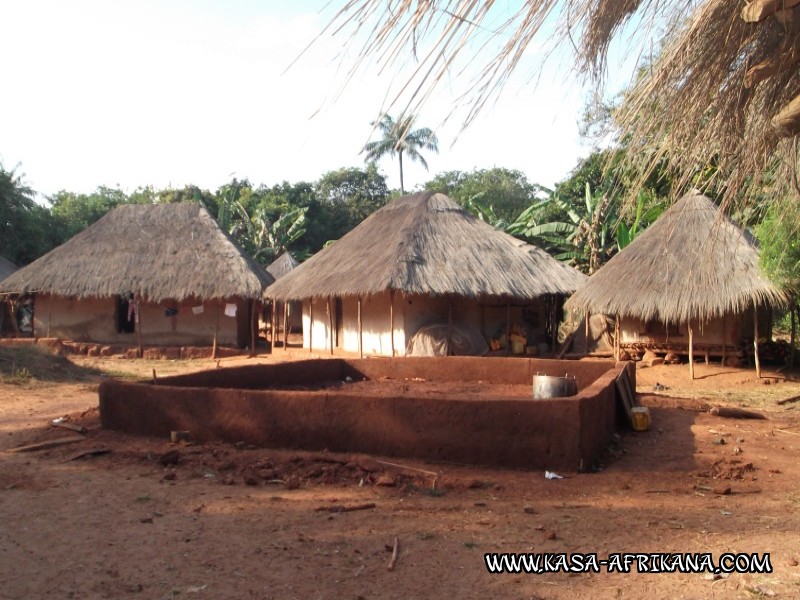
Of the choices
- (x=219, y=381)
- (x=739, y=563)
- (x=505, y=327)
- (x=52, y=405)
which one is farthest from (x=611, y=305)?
(x=739, y=563)

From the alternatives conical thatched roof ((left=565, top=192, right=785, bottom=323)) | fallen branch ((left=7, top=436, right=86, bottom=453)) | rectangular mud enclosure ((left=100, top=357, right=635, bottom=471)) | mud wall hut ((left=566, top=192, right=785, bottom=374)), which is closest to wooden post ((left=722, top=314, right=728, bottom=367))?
mud wall hut ((left=566, top=192, right=785, bottom=374))

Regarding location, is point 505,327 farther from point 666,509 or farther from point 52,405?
point 666,509

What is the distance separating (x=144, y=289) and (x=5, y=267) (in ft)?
31.4

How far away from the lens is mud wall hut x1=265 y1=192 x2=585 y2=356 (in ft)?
54.9

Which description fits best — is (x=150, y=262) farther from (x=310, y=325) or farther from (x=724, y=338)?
(x=724, y=338)

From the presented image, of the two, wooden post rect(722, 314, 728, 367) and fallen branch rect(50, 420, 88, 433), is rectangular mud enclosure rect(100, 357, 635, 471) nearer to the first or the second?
fallen branch rect(50, 420, 88, 433)

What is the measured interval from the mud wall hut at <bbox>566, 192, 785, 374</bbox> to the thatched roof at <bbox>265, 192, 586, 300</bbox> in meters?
1.88

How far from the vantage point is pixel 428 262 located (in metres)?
17.2

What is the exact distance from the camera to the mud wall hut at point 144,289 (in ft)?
65.4

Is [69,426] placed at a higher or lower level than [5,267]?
lower

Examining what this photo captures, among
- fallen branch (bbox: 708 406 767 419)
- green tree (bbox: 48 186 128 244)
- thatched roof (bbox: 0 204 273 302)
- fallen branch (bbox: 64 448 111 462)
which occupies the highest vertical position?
green tree (bbox: 48 186 128 244)

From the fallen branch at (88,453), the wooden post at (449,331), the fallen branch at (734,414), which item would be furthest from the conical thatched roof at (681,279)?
the fallen branch at (88,453)

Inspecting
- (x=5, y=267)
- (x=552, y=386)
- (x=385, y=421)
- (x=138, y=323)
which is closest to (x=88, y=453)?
(x=385, y=421)

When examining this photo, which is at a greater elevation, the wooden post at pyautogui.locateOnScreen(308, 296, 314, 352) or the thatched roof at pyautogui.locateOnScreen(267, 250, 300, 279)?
the thatched roof at pyautogui.locateOnScreen(267, 250, 300, 279)
